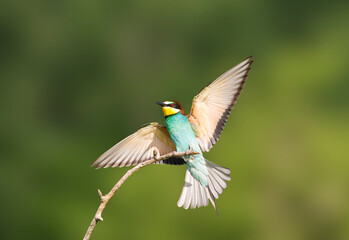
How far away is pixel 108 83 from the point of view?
772 centimetres

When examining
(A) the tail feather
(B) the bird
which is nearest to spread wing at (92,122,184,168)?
(B) the bird

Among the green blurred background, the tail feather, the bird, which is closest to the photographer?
Answer: the bird

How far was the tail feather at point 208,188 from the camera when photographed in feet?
6.95

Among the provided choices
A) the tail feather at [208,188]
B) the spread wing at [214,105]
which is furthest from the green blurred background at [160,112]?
the spread wing at [214,105]

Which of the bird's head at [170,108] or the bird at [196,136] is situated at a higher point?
the bird's head at [170,108]

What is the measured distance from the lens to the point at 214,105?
2.08 metres

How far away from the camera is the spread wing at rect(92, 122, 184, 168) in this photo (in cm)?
202

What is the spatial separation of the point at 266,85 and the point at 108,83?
81.2 inches

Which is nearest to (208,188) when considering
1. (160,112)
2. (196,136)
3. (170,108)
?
(196,136)

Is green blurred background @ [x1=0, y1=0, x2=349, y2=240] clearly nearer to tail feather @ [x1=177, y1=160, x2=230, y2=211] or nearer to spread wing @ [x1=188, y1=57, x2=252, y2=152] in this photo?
tail feather @ [x1=177, y1=160, x2=230, y2=211]

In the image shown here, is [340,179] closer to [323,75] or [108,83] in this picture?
[323,75]

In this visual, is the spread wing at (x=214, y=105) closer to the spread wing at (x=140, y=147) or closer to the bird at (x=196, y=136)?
the bird at (x=196, y=136)

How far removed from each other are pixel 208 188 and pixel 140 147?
284 mm

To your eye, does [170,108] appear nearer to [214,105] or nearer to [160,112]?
[214,105]
